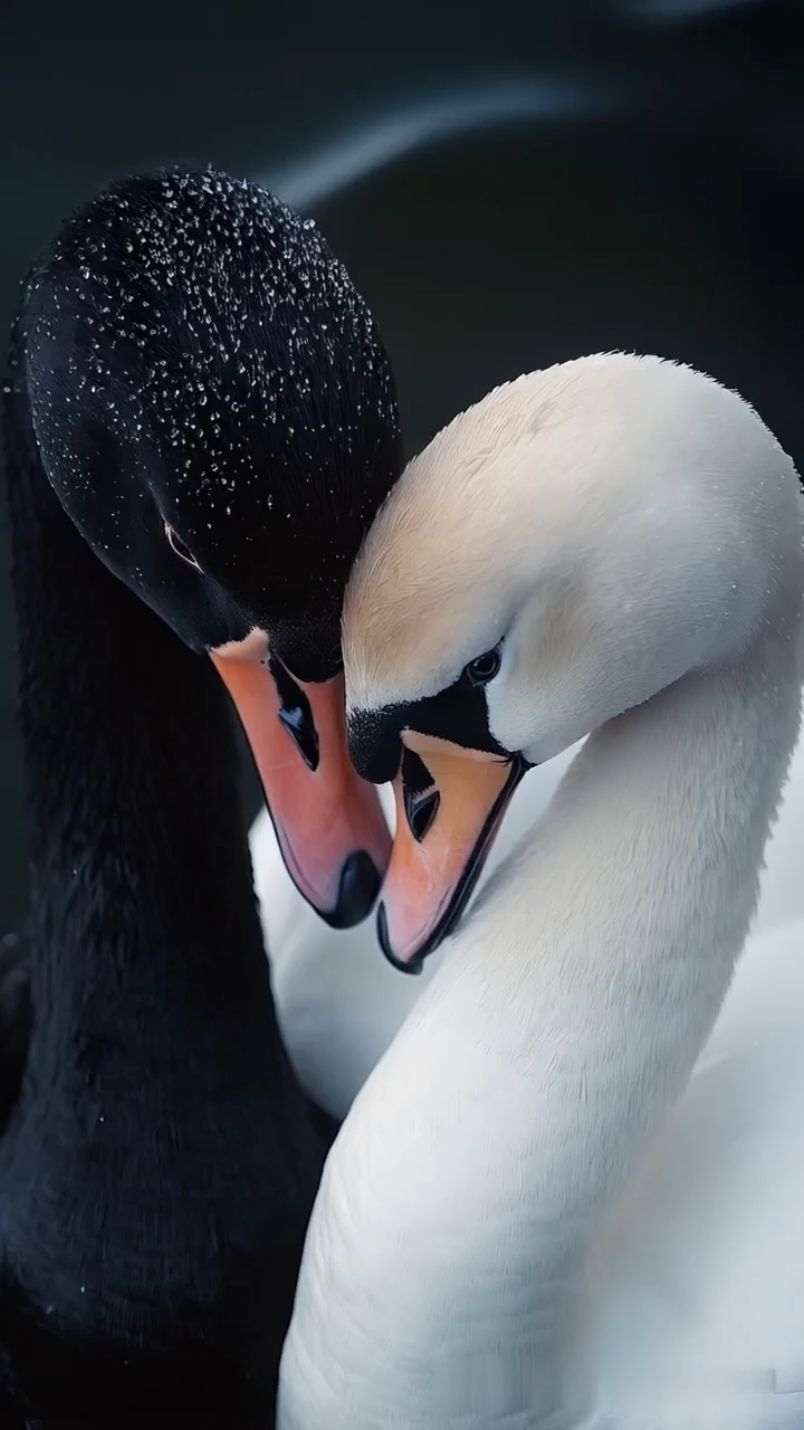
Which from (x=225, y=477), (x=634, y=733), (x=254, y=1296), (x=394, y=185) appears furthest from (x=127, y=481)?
(x=394, y=185)

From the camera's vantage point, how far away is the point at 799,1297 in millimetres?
1098

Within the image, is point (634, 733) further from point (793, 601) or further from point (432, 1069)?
point (432, 1069)

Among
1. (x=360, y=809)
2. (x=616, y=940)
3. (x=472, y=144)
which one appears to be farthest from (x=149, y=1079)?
(x=472, y=144)

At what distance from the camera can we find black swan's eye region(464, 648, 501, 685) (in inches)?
36.5

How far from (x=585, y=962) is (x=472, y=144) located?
133 centimetres

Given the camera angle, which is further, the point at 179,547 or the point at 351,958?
the point at 351,958

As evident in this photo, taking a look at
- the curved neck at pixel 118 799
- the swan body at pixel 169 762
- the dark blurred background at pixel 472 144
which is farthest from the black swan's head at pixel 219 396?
the dark blurred background at pixel 472 144

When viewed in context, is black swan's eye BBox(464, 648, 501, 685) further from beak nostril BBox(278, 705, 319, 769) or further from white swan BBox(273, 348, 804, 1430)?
beak nostril BBox(278, 705, 319, 769)

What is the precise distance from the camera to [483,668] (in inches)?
36.9

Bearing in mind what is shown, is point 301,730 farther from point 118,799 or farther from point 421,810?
point 118,799

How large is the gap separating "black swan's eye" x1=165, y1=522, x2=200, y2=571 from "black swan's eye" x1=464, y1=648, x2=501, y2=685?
158mm

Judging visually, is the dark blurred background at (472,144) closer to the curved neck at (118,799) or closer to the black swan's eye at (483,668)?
the curved neck at (118,799)

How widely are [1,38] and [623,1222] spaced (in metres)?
1.53

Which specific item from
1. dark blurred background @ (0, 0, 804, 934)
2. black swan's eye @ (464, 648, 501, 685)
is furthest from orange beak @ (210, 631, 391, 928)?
dark blurred background @ (0, 0, 804, 934)
